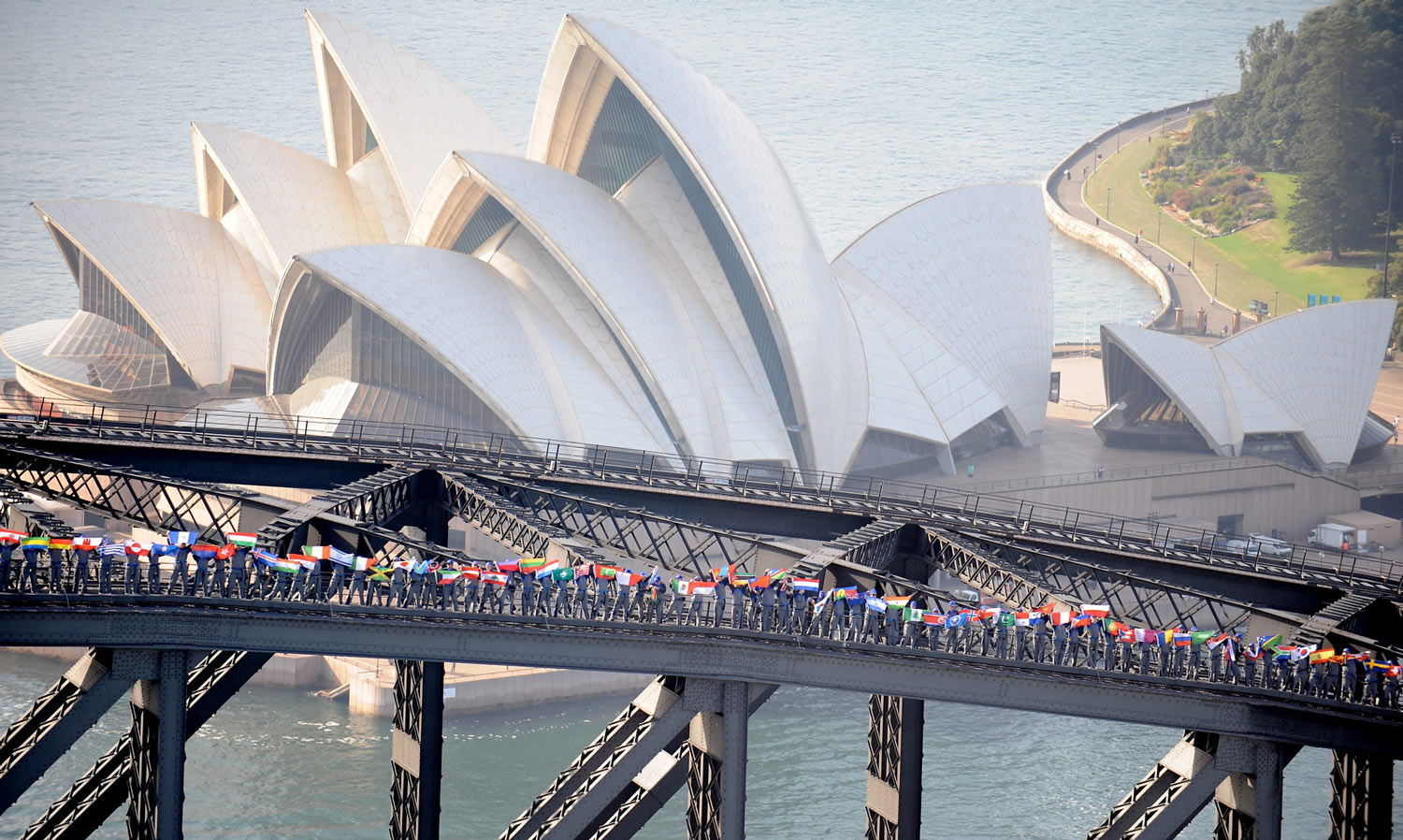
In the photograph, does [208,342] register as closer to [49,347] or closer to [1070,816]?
[49,347]

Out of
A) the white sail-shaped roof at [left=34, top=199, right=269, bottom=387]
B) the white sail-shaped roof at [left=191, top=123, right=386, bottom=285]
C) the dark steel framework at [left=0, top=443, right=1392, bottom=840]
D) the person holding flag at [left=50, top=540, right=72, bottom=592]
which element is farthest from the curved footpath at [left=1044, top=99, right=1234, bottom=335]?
the person holding flag at [left=50, top=540, right=72, bottom=592]

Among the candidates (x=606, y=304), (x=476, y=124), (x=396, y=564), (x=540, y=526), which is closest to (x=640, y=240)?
(x=606, y=304)

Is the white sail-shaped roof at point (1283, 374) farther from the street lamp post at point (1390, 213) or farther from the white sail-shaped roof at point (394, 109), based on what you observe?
the white sail-shaped roof at point (394, 109)

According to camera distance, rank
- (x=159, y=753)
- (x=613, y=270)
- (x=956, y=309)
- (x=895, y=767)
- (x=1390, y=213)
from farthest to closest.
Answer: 1. (x=1390, y=213)
2. (x=956, y=309)
3. (x=613, y=270)
4. (x=895, y=767)
5. (x=159, y=753)

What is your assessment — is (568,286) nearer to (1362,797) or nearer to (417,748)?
(417,748)

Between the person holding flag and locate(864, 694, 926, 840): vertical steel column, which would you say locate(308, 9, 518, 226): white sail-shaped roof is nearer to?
locate(864, 694, 926, 840): vertical steel column

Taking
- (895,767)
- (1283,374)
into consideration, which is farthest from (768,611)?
(1283,374)
